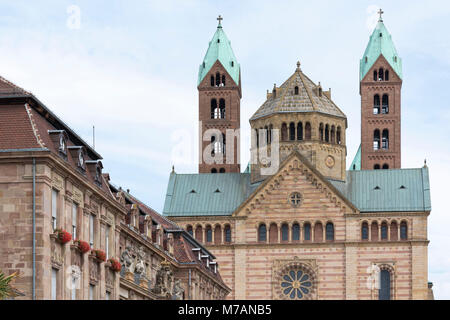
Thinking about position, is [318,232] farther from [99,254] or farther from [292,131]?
[99,254]

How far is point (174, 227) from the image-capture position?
78125 millimetres

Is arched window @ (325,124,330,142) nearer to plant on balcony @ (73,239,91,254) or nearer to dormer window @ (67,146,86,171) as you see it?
dormer window @ (67,146,86,171)

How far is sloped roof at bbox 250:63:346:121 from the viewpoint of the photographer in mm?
120375

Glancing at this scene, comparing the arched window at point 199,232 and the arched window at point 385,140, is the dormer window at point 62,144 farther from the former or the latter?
the arched window at point 385,140

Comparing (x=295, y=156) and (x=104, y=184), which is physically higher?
(x=295, y=156)

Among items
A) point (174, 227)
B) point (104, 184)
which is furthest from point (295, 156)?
point (104, 184)

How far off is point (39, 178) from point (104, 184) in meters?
10.1

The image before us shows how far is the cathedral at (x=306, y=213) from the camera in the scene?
373ft

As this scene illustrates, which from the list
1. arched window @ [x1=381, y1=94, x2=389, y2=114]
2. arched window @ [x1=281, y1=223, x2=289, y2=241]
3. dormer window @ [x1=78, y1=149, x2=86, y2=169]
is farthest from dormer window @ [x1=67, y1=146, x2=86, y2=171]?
arched window @ [x1=381, y1=94, x2=389, y2=114]

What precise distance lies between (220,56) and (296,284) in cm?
3082

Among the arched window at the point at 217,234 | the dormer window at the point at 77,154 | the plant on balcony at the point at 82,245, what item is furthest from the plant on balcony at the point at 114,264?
the arched window at the point at 217,234

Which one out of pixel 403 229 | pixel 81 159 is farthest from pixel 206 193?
pixel 81 159
